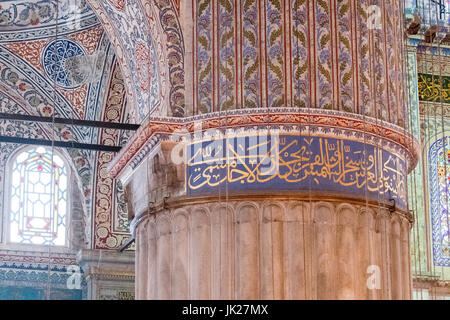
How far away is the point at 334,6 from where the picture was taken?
10.6m

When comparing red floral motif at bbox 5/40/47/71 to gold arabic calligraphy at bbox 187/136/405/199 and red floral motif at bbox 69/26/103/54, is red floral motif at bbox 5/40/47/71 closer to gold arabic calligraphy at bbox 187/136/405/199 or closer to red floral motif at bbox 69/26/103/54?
red floral motif at bbox 69/26/103/54

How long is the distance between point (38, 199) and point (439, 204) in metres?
4.42

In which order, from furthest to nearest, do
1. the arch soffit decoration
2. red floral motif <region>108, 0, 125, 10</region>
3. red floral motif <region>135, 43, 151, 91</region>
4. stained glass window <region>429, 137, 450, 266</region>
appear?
stained glass window <region>429, 137, 450, 266</region>
red floral motif <region>108, 0, 125, 10</region>
red floral motif <region>135, 43, 151, 91</region>
the arch soffit decoration

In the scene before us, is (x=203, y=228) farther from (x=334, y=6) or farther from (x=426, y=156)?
(x=426, y=156)

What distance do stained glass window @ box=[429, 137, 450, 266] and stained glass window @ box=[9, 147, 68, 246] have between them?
4.06m

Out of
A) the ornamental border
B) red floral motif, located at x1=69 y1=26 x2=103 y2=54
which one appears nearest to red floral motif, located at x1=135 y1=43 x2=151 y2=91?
the ornamental border

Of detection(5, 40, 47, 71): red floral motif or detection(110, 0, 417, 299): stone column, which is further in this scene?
detection(5, 40, 47, 71): red floral motif

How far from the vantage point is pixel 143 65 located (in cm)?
1109

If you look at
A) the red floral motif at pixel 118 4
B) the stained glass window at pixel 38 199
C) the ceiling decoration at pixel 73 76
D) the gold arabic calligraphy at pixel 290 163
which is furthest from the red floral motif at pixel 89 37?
the gold arabic calligraphy at pixel 290 163

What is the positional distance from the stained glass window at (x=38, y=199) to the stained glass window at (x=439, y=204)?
406cm

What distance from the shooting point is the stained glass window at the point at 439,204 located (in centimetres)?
1462

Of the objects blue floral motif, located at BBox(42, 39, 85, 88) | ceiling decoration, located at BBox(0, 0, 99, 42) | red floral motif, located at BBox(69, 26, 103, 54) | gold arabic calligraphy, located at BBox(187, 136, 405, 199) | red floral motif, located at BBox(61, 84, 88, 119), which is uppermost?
ceiling decoration, located at BBox(0, 0, 99, 42)

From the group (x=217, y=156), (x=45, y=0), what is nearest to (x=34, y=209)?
(x=45, y=0)

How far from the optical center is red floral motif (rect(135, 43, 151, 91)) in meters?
11.0
